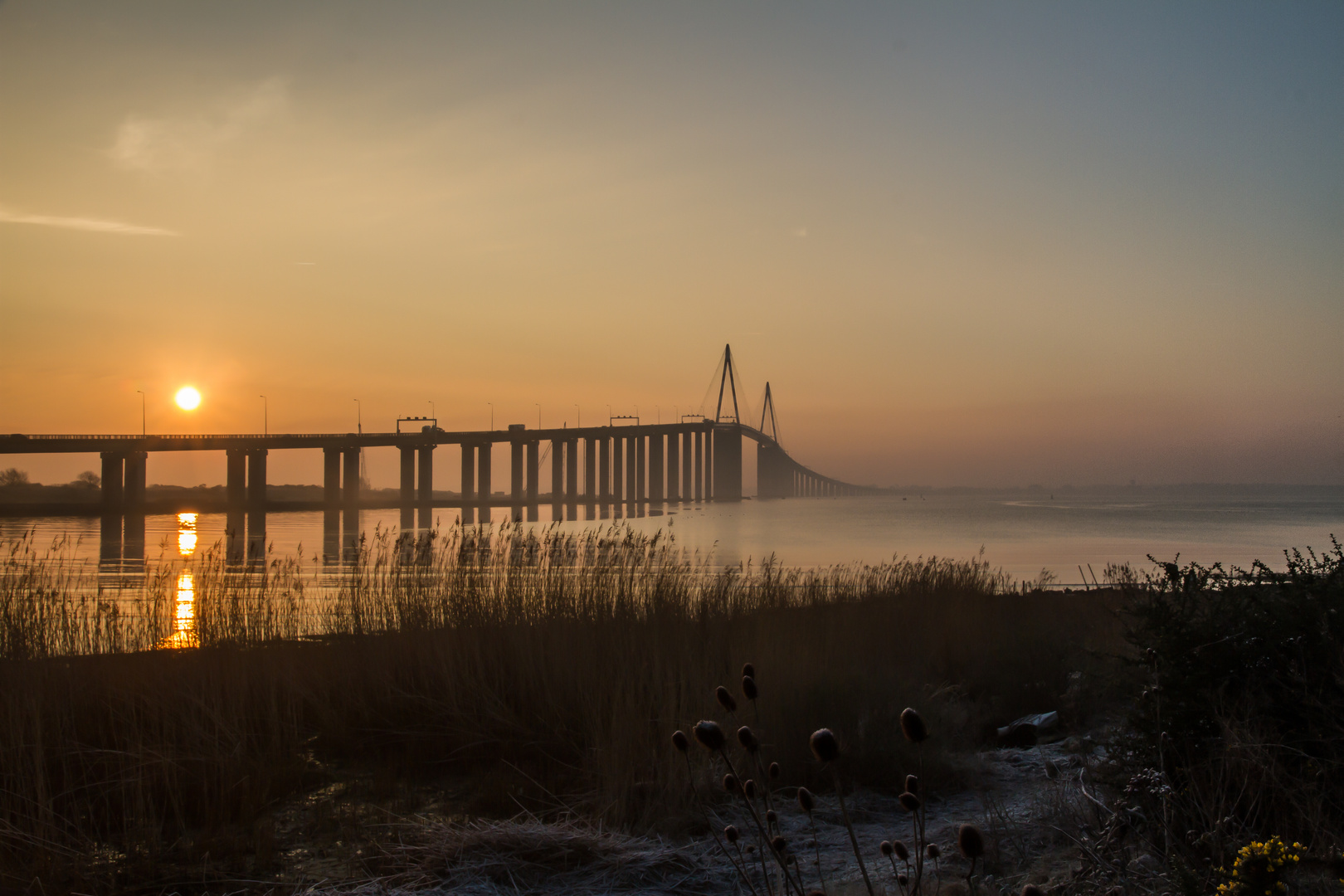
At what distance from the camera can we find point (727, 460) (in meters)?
147

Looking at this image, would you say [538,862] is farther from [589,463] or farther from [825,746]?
[589,463]

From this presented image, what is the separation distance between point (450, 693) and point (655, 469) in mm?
124575

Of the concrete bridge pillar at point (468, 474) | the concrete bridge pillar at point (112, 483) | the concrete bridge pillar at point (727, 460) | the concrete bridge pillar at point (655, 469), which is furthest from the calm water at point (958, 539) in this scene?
the concrete bridge pillar at point (727, 460)

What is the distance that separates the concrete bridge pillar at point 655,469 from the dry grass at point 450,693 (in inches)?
4737

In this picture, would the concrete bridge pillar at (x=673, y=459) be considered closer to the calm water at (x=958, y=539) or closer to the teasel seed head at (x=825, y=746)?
the calm water at (x=958, y=539)

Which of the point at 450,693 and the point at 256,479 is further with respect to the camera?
the point at 256,479

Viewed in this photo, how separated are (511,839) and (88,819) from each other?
2670 mm

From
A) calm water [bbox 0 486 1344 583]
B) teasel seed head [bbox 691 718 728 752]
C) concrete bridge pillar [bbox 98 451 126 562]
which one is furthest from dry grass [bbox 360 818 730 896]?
concrete bridge pillar [bbox 98 451 126 562]

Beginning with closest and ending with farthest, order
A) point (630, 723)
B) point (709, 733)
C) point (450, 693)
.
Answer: point (709, 733) < point (630, 723) < point (450, 693)

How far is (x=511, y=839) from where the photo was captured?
4.54 metres

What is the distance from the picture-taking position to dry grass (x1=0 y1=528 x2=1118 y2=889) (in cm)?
521

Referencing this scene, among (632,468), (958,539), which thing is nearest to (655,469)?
(632,468)

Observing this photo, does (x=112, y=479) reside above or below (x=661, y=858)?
above

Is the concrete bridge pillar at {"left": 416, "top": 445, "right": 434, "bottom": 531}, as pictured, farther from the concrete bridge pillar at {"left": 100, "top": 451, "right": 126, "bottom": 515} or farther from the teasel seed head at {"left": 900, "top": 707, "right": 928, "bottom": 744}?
the teasel seed head at {"left": 900, "top": 707, "right": 928, "bottom": 744}
